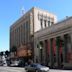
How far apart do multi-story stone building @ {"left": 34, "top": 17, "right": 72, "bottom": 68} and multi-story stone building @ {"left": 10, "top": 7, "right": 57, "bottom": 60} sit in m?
4.03

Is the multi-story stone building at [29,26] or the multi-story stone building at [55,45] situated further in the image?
the multi-story stone building at [29,26]

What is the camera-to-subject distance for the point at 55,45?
7462 cm

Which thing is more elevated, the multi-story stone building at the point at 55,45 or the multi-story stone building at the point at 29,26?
the multi-story stone building at the point at 29,26

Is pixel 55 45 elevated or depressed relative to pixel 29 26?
depressed

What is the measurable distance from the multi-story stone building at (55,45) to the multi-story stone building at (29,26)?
13.2 feet

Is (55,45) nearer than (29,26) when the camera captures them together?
Yes

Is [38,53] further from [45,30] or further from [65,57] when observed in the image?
[65,57]

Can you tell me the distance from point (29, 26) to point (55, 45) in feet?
66.9

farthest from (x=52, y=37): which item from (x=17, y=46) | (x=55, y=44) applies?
(x=17, y=46)

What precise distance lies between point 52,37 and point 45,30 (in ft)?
20.2

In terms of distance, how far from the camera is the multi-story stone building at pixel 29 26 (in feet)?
302

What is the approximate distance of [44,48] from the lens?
8162cm

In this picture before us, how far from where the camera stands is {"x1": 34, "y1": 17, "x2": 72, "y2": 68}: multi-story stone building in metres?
67.6

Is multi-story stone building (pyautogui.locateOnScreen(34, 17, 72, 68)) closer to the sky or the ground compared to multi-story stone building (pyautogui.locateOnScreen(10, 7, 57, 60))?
closer to the ground
